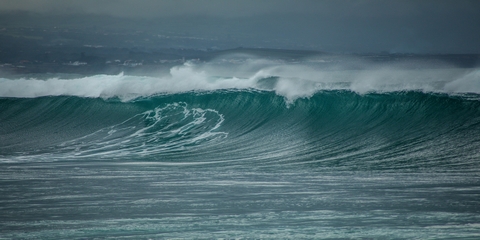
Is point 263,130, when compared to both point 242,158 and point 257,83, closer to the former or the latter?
point 242,158

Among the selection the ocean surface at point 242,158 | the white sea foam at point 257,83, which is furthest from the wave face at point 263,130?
the white sea foam at point 257,83

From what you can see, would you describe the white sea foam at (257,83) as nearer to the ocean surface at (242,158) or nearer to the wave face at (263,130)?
the ocean surface at (242,158)

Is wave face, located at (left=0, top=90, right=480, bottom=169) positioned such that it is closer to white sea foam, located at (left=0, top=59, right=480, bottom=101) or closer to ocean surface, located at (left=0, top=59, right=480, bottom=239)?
ocean surface, located at (left=0, top=59, right=480, bottom=239)

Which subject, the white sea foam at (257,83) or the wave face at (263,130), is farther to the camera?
the white sea foam at (257,83)

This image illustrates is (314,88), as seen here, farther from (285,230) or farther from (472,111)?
(285,230)

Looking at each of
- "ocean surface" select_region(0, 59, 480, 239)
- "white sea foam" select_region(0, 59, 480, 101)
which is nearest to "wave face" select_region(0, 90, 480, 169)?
"ocean surface" select_region(0, 59, 480, 239)

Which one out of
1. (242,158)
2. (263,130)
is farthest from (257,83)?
(242,158)

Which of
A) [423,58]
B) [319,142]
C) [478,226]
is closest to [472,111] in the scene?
[319,142]
